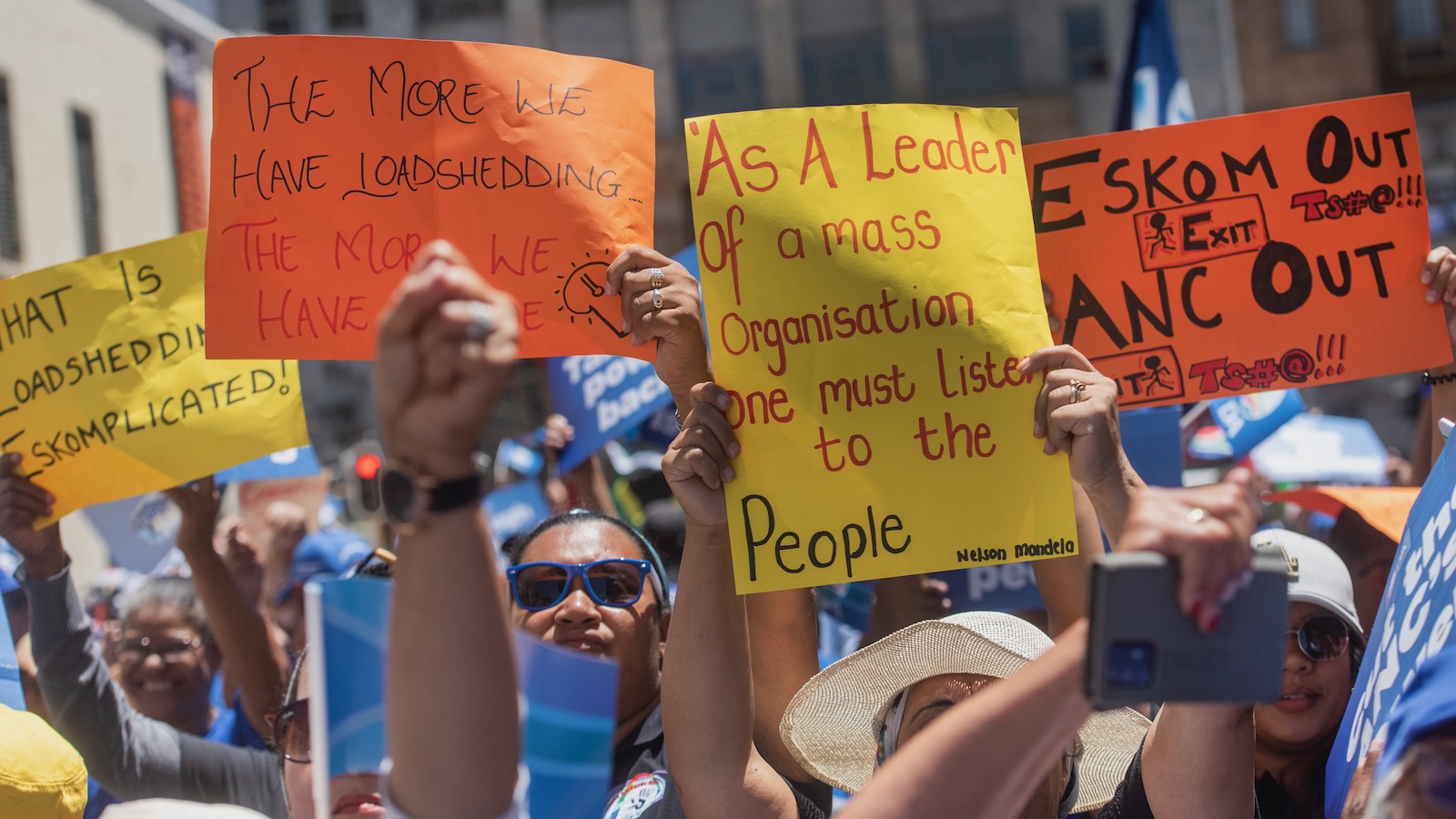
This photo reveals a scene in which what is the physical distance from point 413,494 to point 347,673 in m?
0.31

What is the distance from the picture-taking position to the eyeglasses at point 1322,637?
2.64m

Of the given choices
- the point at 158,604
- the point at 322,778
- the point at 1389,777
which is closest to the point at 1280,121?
the point at 1389,777

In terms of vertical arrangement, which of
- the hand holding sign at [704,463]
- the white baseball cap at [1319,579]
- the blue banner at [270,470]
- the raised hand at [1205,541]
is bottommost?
the white baseball cap at [1319,579]

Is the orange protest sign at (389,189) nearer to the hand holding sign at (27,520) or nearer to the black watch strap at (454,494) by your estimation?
the hand holding sign at (27,520)

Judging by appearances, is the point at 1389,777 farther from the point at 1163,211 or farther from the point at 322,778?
the point at 1163,211

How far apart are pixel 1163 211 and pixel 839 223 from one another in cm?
97

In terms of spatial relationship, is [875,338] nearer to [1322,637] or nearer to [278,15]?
[1322,637]

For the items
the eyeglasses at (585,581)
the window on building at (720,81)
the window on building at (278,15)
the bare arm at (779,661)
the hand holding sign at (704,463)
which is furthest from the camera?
the window on building at (278,15)

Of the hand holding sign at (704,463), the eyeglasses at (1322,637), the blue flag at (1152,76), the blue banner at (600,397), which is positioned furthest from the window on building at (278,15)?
the eyeglasses at (1322,637)

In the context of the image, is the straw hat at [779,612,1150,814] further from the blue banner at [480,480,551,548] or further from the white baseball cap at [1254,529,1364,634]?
the blue banner at [480,480,551,548]

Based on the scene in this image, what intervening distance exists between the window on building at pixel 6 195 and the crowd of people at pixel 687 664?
456 inches

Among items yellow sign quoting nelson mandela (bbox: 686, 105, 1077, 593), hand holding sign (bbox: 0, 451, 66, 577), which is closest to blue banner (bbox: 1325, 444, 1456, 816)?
yellow sign quoting nelson mandela (bbox: 686, 105, 1077, 593)

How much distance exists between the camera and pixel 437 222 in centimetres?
271

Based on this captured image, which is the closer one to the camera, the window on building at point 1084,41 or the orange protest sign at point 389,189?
the orange protest sign at point 389,189
